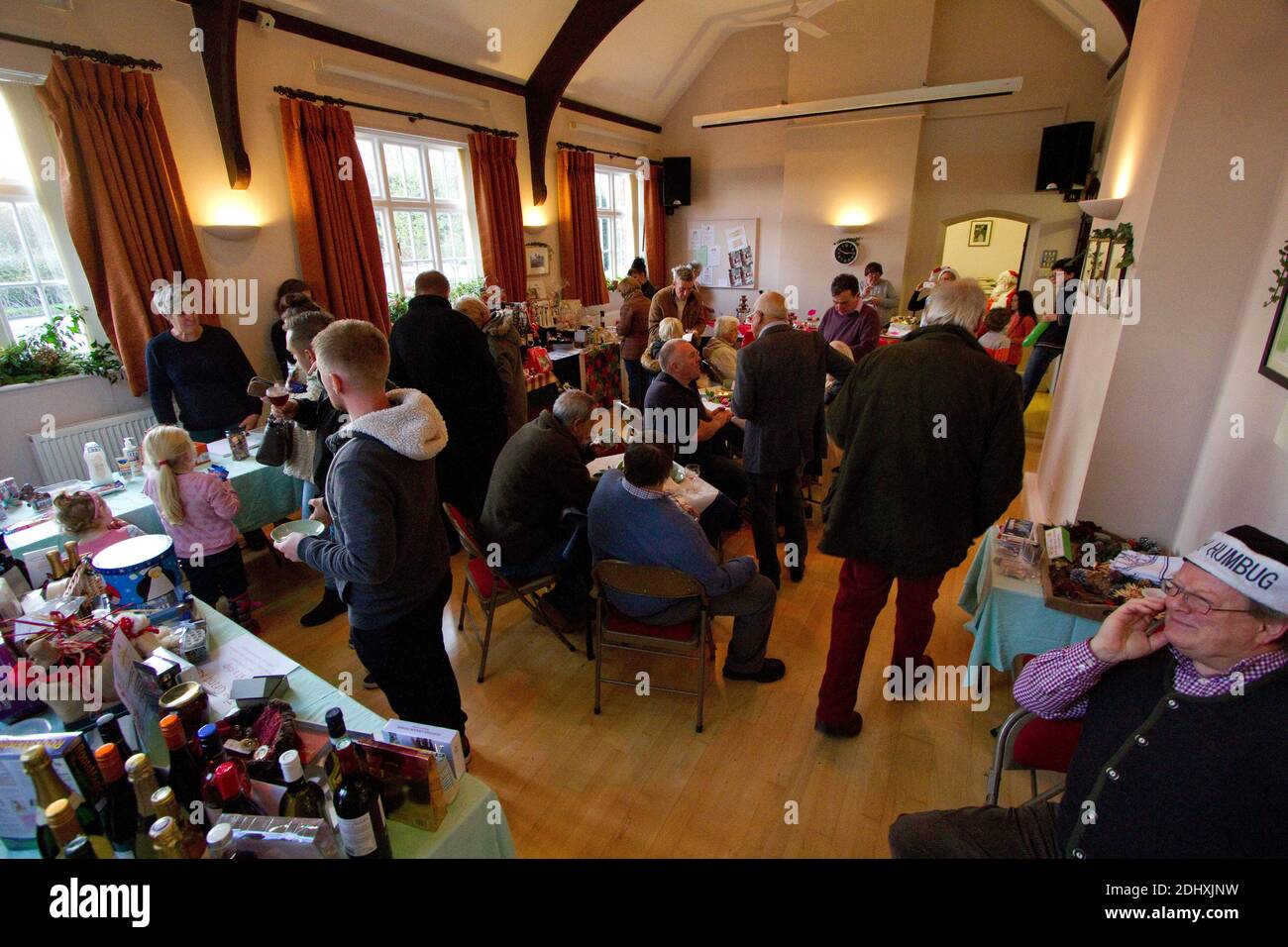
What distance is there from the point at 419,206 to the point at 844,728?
6422mm

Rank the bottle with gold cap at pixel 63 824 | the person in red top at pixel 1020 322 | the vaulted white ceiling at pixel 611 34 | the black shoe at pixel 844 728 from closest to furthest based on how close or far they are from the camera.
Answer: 1. the bottle with gold cap at pixel 63 824
2. the black shoe at pixel 844 728
3. the vaulted white ceiling at pixel 611 34
4. the person in red top at pixel 1020 322

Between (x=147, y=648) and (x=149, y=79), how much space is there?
4282 millimetres

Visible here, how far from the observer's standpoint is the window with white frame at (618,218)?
9172mm

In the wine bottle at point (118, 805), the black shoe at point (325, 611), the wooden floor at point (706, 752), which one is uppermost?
the wine bottle at point (118, 805)

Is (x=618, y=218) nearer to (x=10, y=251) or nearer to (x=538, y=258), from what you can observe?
(x=538, y=258)

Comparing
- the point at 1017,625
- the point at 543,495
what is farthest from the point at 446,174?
the point at 1017,625

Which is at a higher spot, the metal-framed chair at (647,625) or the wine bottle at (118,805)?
the wine bottle at (118,805)

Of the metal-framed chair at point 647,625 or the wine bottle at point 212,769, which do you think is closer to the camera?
the wine bottle at point 212,769

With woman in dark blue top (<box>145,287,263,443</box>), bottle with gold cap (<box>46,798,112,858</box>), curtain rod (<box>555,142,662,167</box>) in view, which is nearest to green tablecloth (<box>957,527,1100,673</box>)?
bottle with gold cap (<box>46,798,112,858</box>)

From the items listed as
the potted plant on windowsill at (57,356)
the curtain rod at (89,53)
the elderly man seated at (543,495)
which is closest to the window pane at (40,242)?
the potted plant on windowsill at (57,356)

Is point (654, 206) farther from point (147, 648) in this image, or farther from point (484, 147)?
point (147, 648)

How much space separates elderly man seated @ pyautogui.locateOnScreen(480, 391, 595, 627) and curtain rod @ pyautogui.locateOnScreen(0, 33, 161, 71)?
3823 mm

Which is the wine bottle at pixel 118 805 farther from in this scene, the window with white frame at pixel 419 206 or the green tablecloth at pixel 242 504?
the window with white frame at pixel 419 206

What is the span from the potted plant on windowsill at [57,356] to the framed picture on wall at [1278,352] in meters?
6.04
